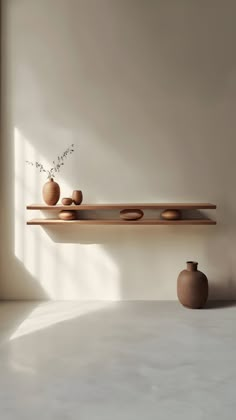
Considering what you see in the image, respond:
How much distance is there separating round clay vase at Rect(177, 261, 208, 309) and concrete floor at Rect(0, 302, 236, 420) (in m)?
0.08

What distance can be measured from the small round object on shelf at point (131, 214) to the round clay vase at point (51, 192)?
54cm

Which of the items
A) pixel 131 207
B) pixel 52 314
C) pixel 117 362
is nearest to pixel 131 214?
pixel 131 207

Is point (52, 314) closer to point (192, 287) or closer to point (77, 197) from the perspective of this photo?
point (77, 197)

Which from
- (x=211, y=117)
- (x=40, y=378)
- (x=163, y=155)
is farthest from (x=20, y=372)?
(x=211, y=117)

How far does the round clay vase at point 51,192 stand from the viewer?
3607 millimetres

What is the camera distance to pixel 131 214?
362cm

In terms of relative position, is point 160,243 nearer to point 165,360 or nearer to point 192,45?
point 165,360

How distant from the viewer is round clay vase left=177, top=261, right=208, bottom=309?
3.50 m

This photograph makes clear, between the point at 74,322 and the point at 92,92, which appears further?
the point at 92,92

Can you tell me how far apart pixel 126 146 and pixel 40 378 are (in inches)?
82.6

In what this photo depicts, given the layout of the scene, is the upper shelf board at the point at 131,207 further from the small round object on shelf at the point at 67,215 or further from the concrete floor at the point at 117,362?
the concrete floor at the point at 117,362

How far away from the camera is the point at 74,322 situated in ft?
10.6

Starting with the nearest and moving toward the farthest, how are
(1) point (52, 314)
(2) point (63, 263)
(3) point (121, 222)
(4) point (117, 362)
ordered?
(4) point (117, 362) < (1) point (52, 314) < (3) point (121, 222) < (2) point (63, 263)

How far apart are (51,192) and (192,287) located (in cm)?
134
